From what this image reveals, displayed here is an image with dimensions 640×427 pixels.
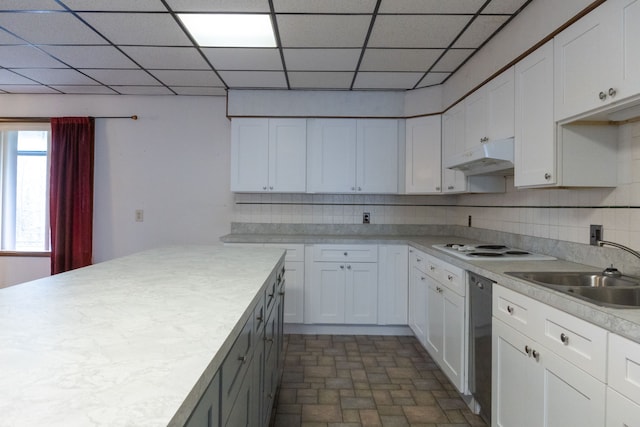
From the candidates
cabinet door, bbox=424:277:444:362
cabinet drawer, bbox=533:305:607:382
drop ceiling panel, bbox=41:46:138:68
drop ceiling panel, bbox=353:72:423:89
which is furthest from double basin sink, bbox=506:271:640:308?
drop ceiling panel, bbox=41:46:138:68

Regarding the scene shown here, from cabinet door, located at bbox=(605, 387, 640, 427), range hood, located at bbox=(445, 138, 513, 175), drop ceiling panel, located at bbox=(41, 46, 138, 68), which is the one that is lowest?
cabinet door, located at bbox=(605, 387, 640, 427)

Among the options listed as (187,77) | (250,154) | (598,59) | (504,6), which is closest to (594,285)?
(598,59)

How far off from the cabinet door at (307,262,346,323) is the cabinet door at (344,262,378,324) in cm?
5

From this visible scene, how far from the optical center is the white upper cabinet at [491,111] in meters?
2.31

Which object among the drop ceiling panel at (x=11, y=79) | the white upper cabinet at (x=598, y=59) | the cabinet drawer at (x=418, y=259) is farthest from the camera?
the drop ceiling panel at (x=11, y=79)

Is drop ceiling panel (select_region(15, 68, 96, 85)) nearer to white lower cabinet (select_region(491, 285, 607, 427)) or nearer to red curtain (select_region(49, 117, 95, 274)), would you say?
red curtain (select_region(49, 117, 95, 274))

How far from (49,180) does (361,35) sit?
3.73 metres

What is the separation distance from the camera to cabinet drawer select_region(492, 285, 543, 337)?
4.95ft

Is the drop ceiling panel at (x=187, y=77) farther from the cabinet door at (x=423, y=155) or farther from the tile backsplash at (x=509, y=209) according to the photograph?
the cabinet door at (x=423, y=155)

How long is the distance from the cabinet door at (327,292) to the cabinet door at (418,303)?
2.13 feet

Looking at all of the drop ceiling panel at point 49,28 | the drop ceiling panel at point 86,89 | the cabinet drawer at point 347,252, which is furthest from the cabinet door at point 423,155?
the drop ceiling panel at point 86,89

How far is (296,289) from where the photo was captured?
351 centimetres

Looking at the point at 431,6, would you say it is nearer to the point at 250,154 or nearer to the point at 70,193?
the point at 250,154

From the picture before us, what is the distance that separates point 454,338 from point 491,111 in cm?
158
